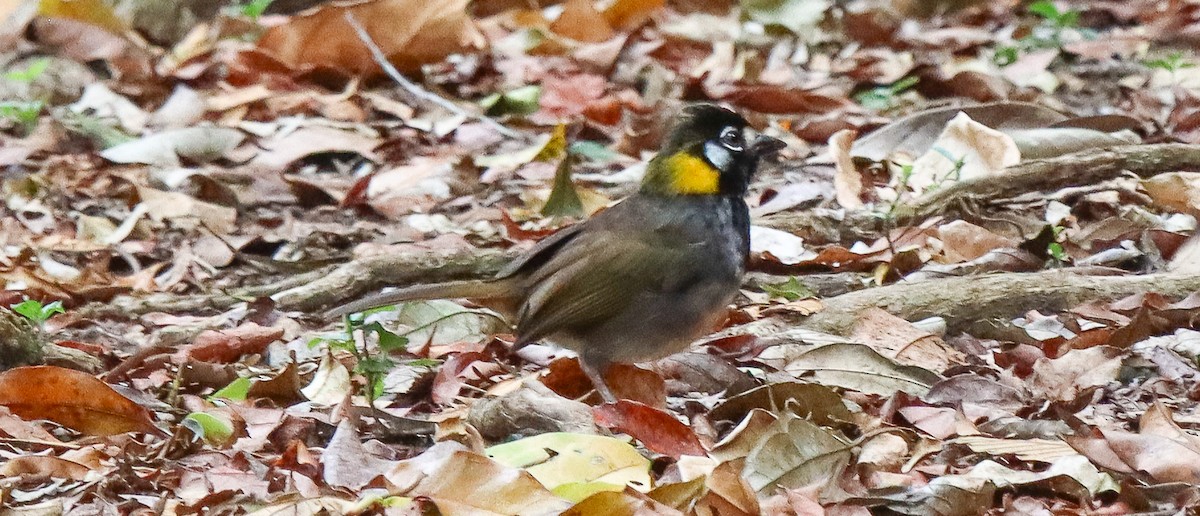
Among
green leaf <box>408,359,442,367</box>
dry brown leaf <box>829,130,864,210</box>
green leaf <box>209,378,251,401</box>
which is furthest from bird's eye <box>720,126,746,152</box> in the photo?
green leaf <box>209,378,251,401</box>

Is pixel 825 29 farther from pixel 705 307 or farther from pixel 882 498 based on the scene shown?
pixel 882 498

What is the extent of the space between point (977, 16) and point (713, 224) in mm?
4579

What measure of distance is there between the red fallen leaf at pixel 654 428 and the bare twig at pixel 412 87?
3538 mm

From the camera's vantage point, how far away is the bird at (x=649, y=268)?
3.82 metres

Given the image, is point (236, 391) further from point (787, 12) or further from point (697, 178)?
point (787, 12)

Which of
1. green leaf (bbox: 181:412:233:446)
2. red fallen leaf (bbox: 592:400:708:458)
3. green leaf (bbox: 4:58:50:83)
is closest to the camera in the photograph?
red fallen leaf (bbox: 592:400:708:458)

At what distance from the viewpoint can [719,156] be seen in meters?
3.99

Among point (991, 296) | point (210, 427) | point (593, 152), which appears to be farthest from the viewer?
point (593, 152)

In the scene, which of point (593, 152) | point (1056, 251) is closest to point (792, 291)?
point (1056, 251)

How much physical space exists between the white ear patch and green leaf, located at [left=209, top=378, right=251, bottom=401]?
1.27m

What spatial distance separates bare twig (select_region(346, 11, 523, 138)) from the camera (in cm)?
674

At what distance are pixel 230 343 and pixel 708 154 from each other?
4.42ft

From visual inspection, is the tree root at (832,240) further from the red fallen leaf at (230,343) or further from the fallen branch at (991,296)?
the red fallen leaf at (230,343)

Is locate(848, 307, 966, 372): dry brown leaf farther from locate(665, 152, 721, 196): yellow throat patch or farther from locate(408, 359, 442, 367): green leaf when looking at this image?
locate(408, 359, 442, 367): green leaf
